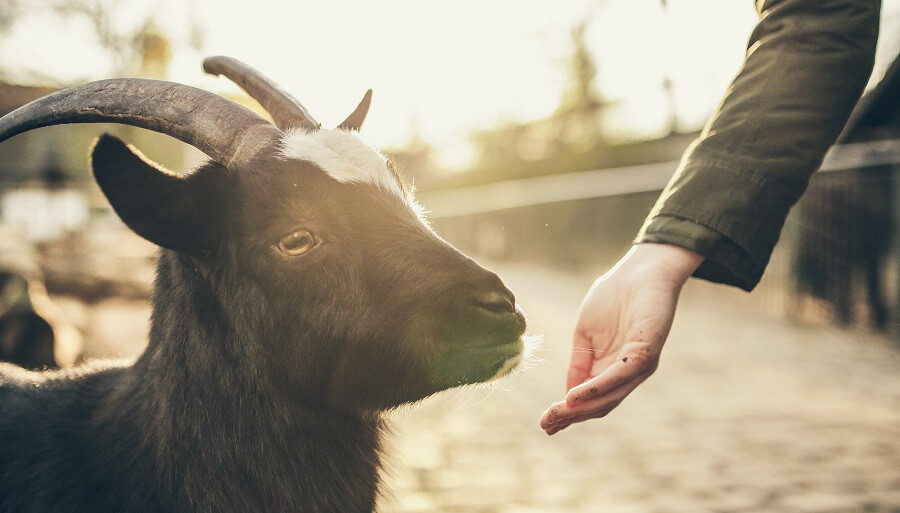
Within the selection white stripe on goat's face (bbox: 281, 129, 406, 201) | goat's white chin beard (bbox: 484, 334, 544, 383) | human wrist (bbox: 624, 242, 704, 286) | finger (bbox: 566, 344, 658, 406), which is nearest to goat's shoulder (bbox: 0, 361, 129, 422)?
white stripe on goat's face (bbox: 281, 129, 406, 201)

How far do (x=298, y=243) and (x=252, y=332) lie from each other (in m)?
0.33

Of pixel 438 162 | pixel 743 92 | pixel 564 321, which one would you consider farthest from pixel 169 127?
pixel 438 162

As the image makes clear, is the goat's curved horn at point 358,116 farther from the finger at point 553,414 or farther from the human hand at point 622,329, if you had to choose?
the finger at point 553,414

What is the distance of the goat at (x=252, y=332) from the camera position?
2.34 m

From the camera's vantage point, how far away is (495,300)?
2246mm

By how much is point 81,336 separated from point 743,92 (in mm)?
6495

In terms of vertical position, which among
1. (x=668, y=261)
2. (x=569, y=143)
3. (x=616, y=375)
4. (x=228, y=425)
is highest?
(x=668, y=261)

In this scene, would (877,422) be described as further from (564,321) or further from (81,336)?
(81,336)

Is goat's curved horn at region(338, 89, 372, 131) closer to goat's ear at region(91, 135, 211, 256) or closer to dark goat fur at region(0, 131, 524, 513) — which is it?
dark goat fur at region(0, 131, 524, 513)

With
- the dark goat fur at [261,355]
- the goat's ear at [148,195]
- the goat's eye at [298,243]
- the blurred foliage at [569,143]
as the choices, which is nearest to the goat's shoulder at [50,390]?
the dark goat fur at [261,355]

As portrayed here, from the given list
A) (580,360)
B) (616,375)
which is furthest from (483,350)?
(616,375)

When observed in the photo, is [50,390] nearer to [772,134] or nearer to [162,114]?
A: [162,114]

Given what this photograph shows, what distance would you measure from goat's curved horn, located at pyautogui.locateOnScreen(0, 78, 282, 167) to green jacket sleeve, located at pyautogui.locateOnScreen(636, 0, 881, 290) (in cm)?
137

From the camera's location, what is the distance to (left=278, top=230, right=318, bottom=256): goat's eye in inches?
96.3
